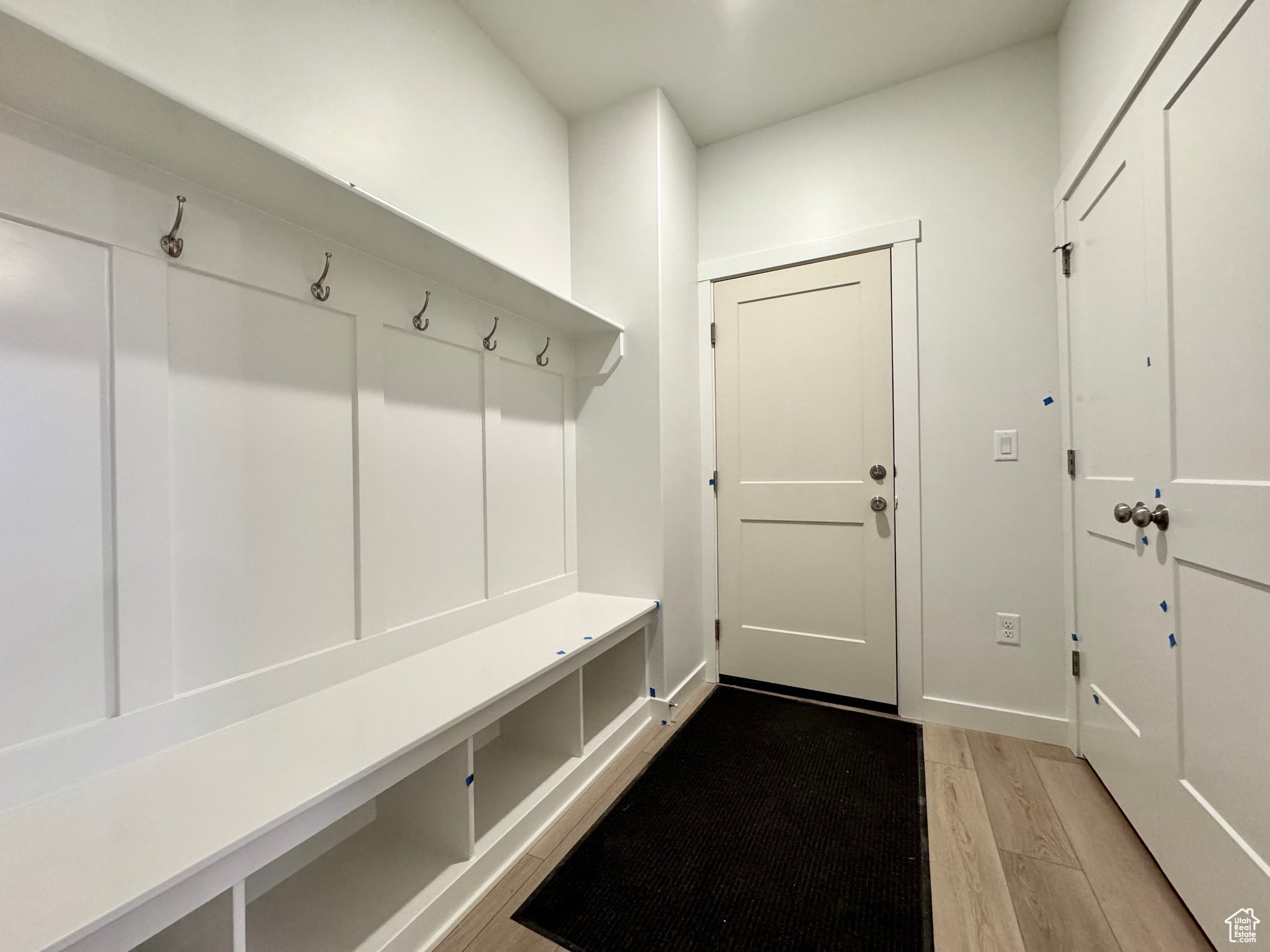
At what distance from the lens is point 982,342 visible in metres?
1.99

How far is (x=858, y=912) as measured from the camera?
1.17m

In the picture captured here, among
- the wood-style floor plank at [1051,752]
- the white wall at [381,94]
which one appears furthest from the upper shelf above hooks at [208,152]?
the wood-style floor plank at [1051,752]

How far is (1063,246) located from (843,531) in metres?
1.26

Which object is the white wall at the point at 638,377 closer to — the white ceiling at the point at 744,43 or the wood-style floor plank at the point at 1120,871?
the white ceiling at the point at 744,43

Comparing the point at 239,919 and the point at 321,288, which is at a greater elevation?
the point at 321,288

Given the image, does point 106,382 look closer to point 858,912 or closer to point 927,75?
point 858,912

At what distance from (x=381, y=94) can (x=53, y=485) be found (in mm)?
1273

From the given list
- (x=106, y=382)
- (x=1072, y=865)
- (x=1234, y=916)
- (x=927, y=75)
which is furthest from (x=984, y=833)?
(x=927, y=75)

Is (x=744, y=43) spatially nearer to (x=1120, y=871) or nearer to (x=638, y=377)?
(x=638, y=377)

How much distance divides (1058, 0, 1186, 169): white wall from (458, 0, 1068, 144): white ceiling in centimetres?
19

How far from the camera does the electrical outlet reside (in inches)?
76.4

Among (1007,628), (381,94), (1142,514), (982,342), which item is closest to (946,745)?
(1007,628)

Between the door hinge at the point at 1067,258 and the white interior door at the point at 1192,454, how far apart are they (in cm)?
20

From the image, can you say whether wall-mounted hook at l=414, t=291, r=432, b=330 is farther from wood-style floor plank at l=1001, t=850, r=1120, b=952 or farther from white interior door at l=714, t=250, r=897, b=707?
wood-style floor plank at l=1001, t=850, r=1120, b=952
